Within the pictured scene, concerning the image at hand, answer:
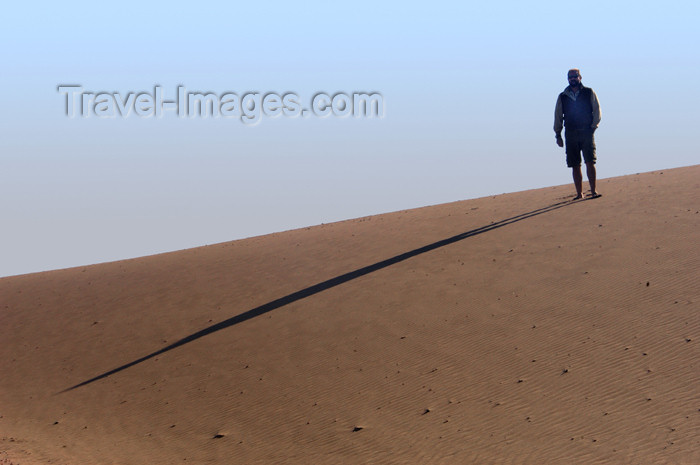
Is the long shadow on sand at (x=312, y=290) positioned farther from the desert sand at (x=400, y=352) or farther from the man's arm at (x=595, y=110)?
the man's arm at (x=595, y=110)

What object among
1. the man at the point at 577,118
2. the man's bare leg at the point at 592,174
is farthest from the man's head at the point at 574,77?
the man's bare leg at the point at 592,174

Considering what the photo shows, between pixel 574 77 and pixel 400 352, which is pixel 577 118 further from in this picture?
pixel 400 352

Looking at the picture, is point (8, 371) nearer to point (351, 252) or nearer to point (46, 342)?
point (46, 342)

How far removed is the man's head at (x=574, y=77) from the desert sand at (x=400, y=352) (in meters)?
2.18

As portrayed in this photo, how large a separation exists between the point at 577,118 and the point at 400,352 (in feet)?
22.2

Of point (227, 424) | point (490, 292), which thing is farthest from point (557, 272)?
point (227, 424)

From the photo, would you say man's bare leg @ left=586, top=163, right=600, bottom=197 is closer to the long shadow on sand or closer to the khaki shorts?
the khaki shorts

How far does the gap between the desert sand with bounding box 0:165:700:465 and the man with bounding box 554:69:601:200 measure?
3.30 feet

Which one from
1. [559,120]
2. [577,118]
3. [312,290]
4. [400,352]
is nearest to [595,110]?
[577,118]

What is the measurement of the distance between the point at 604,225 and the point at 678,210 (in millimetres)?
1391

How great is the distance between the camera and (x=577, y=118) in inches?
532

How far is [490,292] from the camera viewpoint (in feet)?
32.7

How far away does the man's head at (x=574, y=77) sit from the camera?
43.8ft

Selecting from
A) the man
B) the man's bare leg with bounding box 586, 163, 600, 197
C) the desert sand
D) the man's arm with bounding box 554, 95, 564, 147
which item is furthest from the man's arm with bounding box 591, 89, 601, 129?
the desert sand
